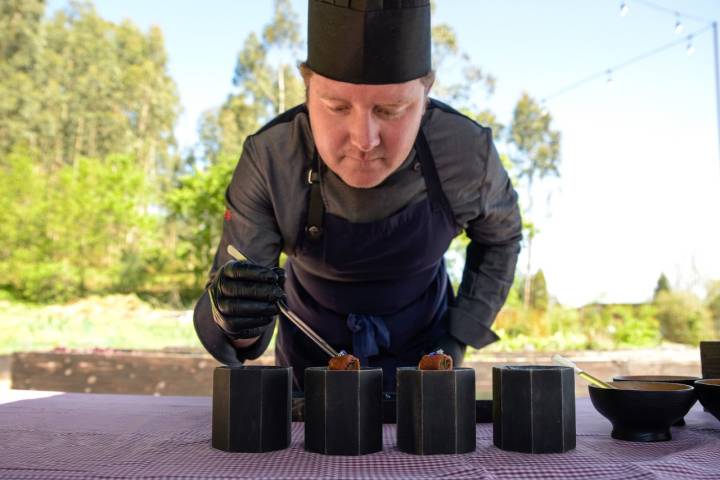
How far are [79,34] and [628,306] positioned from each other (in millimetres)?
19340

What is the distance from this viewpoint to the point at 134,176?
15773 mm

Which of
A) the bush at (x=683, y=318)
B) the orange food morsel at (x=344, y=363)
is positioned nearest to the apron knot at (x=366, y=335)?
the orange food morsel at (x=344, y=363)

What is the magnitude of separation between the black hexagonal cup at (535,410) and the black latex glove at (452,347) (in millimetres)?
653

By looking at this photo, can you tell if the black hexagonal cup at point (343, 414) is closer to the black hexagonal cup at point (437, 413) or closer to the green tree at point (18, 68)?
the black hexagonal cup at point (437, 413)

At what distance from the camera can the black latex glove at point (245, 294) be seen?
1.01 m

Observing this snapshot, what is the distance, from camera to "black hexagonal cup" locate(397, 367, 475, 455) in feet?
2.69

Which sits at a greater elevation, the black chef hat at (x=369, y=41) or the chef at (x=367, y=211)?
the black chef hat at (x=369, y=41)

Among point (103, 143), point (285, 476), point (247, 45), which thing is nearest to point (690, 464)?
point (285, 476)

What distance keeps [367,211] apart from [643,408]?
0.72 m

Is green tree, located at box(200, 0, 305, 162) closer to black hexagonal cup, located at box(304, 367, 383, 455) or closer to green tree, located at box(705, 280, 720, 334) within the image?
green tree, located at box(705, 280, 720, 334)

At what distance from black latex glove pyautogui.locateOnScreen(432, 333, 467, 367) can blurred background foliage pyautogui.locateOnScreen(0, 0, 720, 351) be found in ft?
20.7

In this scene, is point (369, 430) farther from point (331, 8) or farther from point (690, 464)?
point (331, 8)

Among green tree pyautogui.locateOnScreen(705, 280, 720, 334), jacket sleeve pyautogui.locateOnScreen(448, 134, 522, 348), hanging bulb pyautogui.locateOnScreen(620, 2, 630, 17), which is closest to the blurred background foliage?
green tree pyautogui.locateOnScreen(705, 280, 720, 334)

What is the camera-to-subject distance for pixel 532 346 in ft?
25.1
